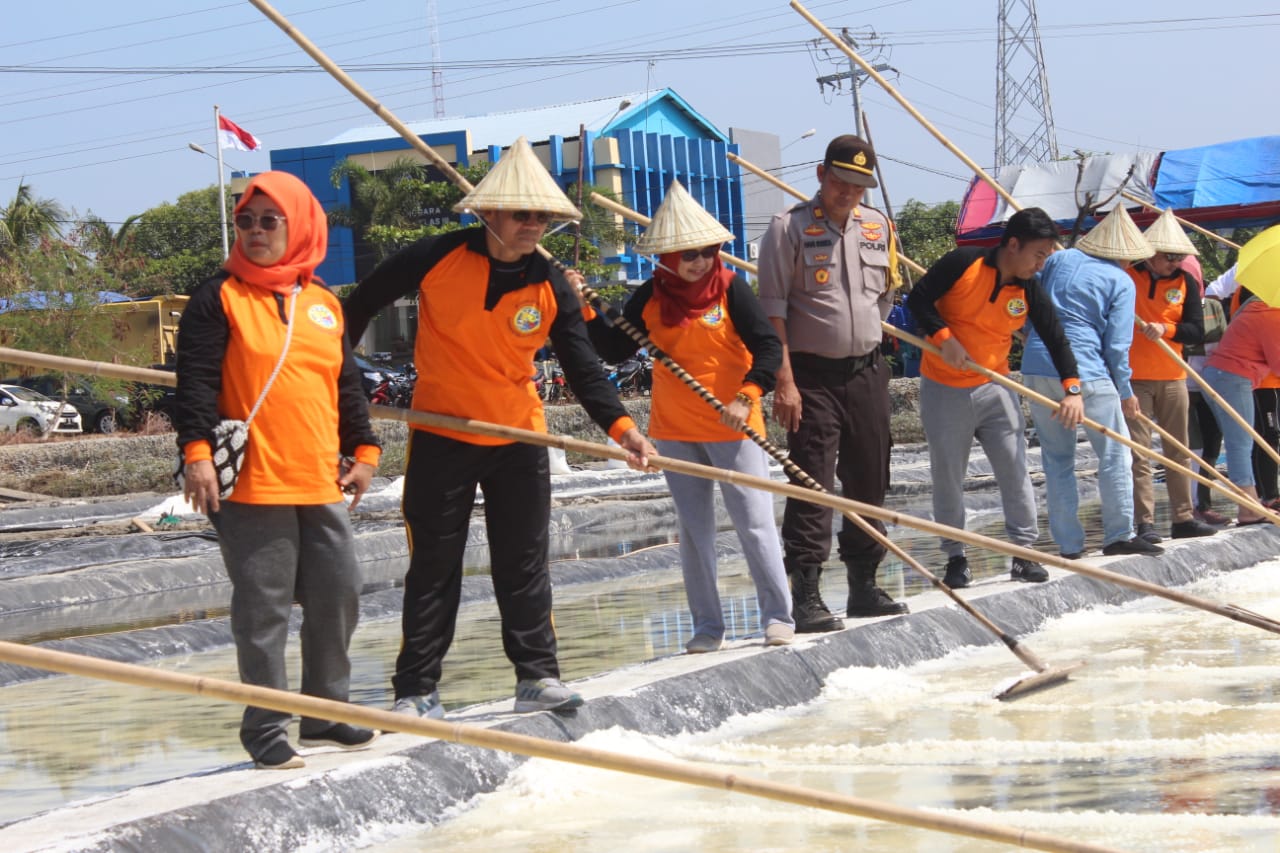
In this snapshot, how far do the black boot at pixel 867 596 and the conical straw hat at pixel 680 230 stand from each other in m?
1.43

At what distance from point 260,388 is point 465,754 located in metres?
1.01

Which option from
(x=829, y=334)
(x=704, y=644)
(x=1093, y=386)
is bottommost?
(x=704, y=644)

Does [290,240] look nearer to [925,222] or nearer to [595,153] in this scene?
[595,153]

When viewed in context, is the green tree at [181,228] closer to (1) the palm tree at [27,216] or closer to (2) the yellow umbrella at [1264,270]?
(1) the palm tree at [27,216]

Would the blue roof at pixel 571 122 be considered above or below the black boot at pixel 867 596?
above

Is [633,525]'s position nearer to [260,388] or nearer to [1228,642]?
[1228,642]

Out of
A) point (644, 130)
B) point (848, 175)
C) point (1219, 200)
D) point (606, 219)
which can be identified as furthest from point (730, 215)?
point (848, 175)

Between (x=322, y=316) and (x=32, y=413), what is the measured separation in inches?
996

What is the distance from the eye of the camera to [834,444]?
584 cm

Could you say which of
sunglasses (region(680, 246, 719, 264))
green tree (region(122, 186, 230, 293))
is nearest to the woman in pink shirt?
sunglasses (region(680, 246, 719, 264))

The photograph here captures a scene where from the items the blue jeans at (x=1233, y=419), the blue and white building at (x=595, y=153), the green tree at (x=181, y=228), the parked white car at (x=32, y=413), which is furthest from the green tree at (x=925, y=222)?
the blue jeans at (x=1233, y=419)

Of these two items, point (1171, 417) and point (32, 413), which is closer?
point (1171, 417)

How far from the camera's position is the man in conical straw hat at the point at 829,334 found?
580 cm

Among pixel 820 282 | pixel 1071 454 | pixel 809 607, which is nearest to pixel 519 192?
pixel 820 282
